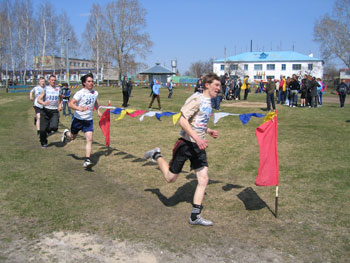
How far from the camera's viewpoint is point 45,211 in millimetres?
4957

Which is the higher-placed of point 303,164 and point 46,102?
point 46,102

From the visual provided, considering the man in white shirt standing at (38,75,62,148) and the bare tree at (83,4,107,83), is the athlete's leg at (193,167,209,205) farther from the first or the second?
the bare tree at (83,4,107,83)

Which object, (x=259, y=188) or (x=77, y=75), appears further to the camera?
(x=77, y=75)

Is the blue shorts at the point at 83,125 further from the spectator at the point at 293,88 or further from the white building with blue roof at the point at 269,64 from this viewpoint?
the white building with blue roof at the point at 269,64

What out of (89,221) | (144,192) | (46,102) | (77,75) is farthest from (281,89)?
(77,75)

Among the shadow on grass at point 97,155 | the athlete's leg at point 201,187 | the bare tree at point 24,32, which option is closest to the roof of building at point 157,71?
the bare tree at point 24,32

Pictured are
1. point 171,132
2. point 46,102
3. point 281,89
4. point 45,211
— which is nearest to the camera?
point 45,211

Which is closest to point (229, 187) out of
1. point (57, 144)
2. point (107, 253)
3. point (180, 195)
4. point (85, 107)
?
point (180, 195)

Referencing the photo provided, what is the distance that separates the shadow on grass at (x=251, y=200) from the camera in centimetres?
514

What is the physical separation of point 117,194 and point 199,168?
6.07 feet

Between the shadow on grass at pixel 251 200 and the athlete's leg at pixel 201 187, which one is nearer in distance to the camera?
the athlete's leg at pixel 201 187

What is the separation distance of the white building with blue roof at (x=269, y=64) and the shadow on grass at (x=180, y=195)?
313ft

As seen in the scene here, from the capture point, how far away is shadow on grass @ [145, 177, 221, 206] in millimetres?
5469

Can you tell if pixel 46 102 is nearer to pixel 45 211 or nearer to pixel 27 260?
pixel 45 211
